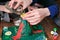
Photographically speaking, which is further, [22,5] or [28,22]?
[22,5]

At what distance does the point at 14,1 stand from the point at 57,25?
317mm

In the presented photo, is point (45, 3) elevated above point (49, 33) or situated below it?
above

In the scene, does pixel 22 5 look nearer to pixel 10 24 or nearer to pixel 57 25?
pixel 10 24

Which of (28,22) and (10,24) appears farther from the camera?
(10,24)

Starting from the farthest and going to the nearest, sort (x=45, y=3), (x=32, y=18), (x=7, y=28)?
(x=45, y=3) < (x=7, y=28) < (x=32, y=18)

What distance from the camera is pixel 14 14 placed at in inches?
45.7

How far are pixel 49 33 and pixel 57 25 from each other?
0.28ft

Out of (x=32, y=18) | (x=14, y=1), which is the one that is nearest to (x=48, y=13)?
(x=32, y=18)

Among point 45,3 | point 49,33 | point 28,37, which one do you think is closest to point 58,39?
point 49,33

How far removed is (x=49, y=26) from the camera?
1133 mm

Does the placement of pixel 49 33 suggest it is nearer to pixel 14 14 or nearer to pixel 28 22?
pixel 28 22

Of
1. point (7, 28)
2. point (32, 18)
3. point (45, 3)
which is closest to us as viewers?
point (32, 18)

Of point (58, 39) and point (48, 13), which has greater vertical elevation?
point (48, 13)

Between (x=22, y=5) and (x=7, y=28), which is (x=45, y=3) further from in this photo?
(x=7, y=28)
